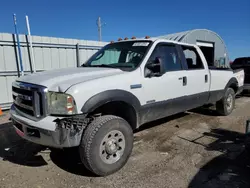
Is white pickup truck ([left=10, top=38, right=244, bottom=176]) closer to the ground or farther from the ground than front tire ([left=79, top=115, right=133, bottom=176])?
farther from the ground

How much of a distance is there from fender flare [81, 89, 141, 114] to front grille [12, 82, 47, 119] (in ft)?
1.76

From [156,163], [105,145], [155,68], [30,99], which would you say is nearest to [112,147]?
[105,145]

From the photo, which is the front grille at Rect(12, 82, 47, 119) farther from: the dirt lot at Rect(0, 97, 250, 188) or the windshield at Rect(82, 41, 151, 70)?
the windshield at Rect(82, 41, 151, 70)

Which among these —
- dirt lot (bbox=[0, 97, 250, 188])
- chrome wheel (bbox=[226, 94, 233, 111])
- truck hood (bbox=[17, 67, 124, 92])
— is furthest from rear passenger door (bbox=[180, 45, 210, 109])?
truck hood (bbox=[17, 67, 124, 92])

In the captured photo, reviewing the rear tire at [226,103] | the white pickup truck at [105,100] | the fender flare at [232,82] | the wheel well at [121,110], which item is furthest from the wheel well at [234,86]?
the wheel well at [121,110]

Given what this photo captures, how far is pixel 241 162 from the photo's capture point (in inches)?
129

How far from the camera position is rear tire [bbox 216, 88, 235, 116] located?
5870 millimetres

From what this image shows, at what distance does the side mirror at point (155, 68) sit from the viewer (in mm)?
3460

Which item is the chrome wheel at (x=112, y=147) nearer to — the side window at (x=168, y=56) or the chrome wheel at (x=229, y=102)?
the side window at (x=168, y=56)

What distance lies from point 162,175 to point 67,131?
148 centimetres

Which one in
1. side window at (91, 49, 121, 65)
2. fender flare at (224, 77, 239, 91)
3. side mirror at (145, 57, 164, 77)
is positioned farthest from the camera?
fender flare at (224, 77, 239, 91)

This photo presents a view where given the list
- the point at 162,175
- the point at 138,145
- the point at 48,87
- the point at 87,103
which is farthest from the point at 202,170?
the point at 48,87

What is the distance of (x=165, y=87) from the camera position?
12.6 ft

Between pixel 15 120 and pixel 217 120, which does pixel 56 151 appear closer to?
Answer: pixel 15 120
